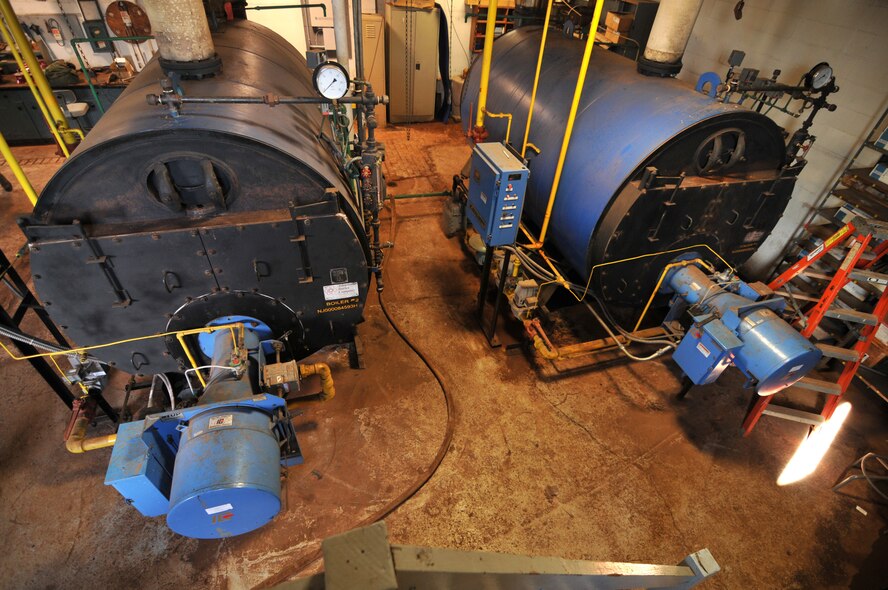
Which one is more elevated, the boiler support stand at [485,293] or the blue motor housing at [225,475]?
the blue motor housing at [225,475]

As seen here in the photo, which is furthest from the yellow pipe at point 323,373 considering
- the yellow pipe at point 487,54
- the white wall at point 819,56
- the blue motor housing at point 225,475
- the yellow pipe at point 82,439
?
the white wall at point 819,56

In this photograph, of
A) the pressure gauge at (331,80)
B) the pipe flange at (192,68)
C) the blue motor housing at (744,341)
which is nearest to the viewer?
the pressure gauge at (331,80)

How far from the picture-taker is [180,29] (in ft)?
9.00

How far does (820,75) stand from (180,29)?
194 inches

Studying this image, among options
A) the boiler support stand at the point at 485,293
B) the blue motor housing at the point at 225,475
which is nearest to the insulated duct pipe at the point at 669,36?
the boiler support stand at the point at 485,293

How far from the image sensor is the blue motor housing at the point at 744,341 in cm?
A: 308

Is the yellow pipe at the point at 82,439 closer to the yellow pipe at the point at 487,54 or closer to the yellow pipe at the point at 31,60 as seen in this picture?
the yellow pipe at the point at 31,60

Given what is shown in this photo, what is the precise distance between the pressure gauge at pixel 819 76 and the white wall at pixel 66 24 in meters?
8.71

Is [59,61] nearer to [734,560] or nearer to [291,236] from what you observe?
[291,236]

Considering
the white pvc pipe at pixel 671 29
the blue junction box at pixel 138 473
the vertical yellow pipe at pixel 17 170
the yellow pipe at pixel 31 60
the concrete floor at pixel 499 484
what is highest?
the white pvc pipe at pixel 671 29

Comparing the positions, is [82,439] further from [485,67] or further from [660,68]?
[660,68]

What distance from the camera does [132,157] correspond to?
2375 millimetres

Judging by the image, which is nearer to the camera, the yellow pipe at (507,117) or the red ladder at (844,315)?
the red ladder at (844,315)

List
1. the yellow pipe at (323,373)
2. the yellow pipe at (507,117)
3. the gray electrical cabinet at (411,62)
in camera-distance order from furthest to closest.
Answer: the gray electrical cabinet at (411,62) < the yellow pipe at (507,117) < the yellow pipe at (323,373)
